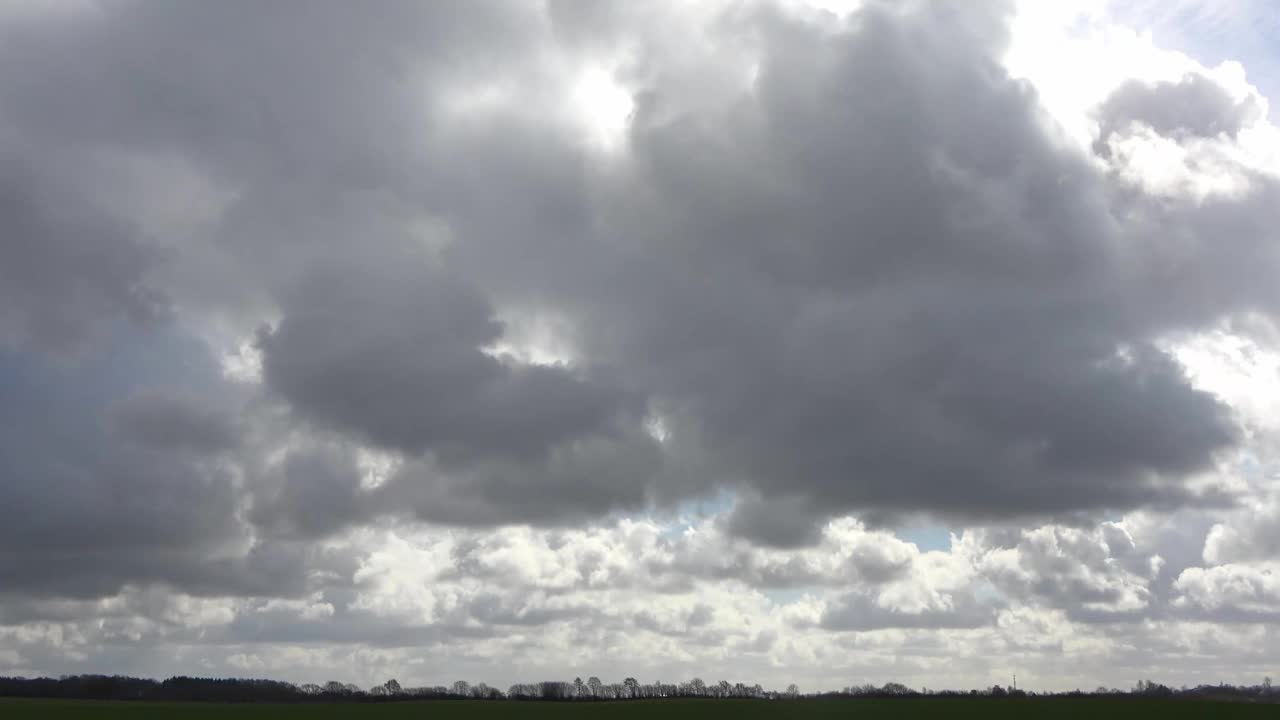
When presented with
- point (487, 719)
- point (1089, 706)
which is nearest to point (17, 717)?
point (487, 719)

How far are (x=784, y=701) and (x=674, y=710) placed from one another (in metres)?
27.0

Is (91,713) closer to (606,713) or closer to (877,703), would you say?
(606,713)

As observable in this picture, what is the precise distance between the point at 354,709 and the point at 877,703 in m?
86.1

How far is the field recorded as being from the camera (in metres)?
150

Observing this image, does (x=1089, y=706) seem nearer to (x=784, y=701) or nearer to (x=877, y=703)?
(x=877, y=703)

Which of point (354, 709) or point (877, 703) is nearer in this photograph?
point (877, 703)

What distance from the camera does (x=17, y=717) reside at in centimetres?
17338

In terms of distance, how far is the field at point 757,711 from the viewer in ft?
491

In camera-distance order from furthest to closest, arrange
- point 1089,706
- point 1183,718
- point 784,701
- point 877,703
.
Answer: point 784,701 < point 877,703 < point 1089,706 < point 1183,718

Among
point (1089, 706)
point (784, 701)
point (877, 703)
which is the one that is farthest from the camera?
point (784, 701)

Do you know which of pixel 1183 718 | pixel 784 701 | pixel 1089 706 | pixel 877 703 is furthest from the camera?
pixel 784 701

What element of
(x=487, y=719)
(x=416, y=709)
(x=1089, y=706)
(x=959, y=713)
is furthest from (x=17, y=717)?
(x=1089, y=706)

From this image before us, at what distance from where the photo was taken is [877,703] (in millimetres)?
166875

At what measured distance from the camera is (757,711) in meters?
169
